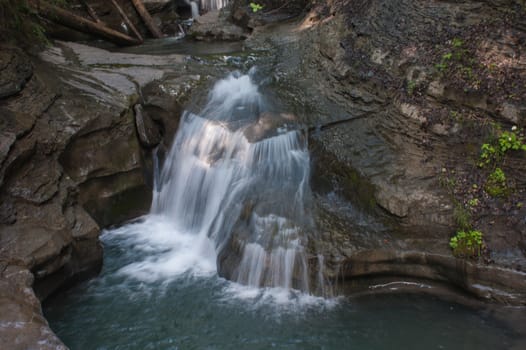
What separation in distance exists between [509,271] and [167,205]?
4807 millimetres

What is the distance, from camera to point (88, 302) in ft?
17.7

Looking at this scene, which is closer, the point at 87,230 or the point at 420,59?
the point at 87,230

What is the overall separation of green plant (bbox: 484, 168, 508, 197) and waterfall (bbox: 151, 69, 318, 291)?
2293 mm

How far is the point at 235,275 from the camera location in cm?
568

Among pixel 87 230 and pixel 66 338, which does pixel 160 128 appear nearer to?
pixel 87 230

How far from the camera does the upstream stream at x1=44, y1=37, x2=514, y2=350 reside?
4.87 metres

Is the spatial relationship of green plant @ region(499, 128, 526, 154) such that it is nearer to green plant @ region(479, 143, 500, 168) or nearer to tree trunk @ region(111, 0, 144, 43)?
green plant @ region(479, 143, 500, 168)

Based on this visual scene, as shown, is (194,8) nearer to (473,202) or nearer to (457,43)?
(457,43)

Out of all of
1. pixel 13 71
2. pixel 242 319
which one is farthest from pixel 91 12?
pixel 242 319

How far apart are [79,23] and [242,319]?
7520 mm

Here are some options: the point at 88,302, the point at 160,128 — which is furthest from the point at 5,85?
the point at 88,302

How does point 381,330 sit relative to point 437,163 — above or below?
below

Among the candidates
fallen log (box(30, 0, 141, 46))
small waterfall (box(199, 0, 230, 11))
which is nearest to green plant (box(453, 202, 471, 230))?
fallen log (box(30, 0, 141, 46))

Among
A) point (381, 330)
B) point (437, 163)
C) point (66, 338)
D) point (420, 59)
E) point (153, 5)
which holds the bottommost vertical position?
point (66, 338)
